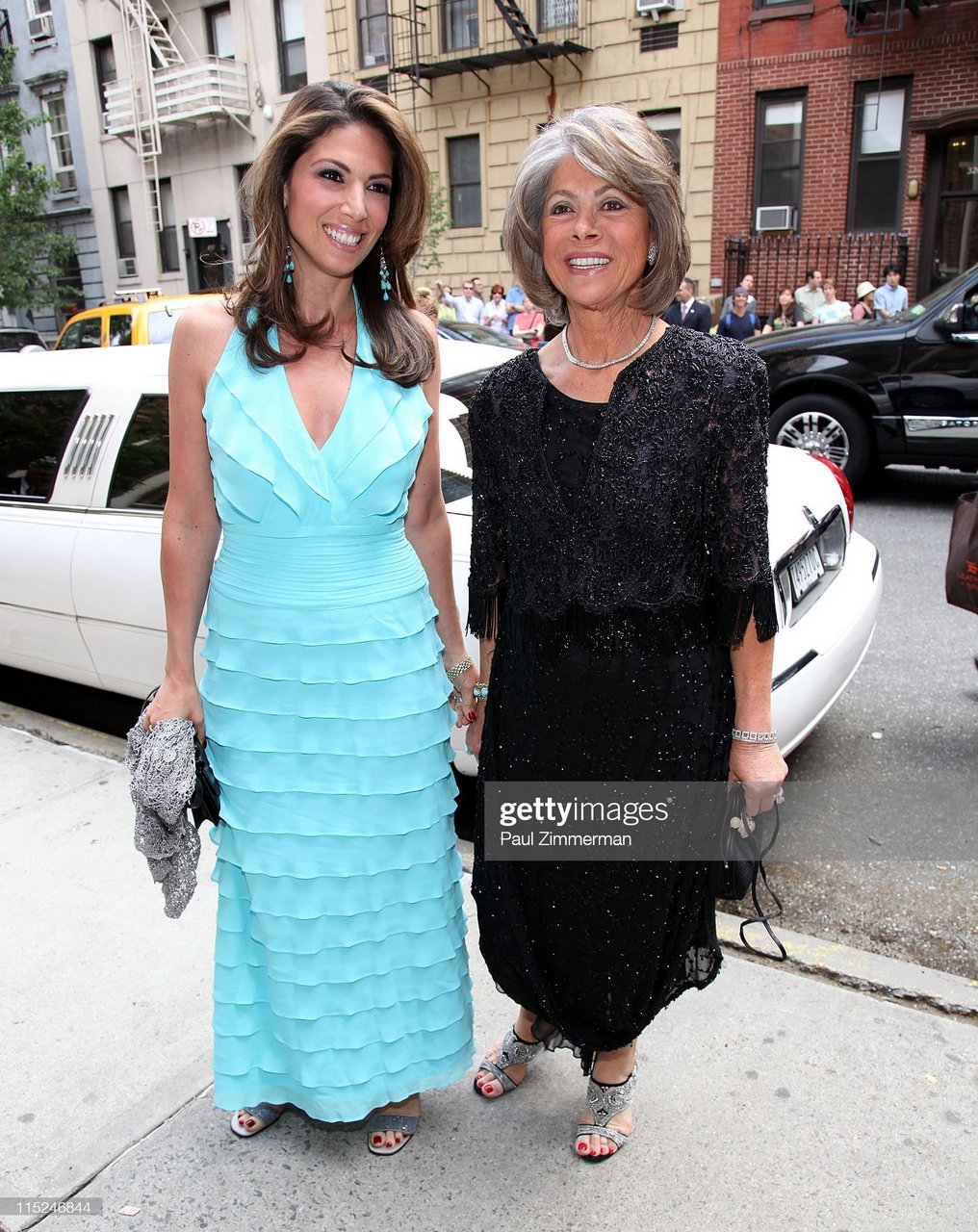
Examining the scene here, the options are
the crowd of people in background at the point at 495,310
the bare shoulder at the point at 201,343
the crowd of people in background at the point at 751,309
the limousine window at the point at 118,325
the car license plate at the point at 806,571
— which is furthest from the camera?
the crowd of people in background at the point at 495,310

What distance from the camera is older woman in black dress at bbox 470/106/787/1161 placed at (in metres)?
A: 1.81

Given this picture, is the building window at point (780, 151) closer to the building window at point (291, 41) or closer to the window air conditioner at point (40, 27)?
the building window at point (291, 41)

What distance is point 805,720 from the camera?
3.38m

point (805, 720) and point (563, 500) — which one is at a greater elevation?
point (563, 500)

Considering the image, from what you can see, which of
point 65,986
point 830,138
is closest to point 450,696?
point 65,986

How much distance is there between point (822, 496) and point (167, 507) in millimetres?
2453

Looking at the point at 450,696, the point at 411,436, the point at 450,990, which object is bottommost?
the point at 450,990

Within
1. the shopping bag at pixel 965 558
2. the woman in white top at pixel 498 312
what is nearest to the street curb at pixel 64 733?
the shopping bag at pixel 965 558

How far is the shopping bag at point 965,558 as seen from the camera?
3.54 m

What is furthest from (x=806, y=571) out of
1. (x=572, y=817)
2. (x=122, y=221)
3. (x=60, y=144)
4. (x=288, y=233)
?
(x=60, y=144)

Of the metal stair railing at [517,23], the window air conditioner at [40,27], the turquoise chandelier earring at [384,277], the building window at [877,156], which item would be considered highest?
the window air conditioner at [40,27]

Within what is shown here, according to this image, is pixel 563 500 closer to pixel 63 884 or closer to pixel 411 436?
pixel 411 436

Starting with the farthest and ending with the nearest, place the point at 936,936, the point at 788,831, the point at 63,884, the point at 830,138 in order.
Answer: the point at 830,138
the point at 788,831
the point at 63,884
the point at 936,936

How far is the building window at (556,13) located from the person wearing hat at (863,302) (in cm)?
749
